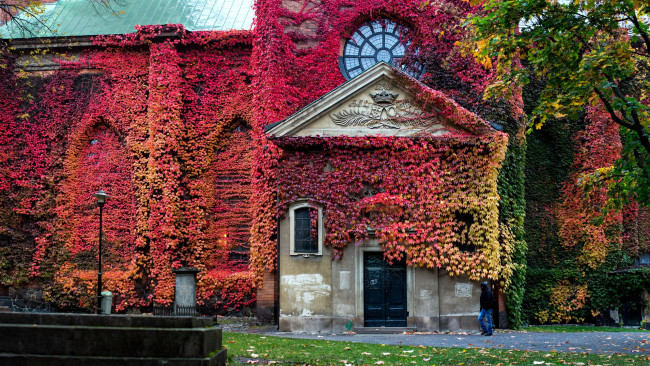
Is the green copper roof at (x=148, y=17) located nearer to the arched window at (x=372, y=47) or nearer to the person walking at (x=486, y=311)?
the arched window at (x=372, y=47)

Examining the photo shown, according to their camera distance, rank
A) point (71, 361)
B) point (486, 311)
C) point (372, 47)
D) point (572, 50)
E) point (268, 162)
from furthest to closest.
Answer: point (372, 47) → point (268, 162) → point (486, 311) → point (572, 50) → point (71, 361)

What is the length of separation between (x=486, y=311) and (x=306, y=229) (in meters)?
5.95

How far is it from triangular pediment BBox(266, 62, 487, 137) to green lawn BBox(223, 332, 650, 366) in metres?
7.59

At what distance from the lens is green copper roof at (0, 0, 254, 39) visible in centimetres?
2445

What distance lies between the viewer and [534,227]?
Answer: 23.8m

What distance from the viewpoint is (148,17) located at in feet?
82.3

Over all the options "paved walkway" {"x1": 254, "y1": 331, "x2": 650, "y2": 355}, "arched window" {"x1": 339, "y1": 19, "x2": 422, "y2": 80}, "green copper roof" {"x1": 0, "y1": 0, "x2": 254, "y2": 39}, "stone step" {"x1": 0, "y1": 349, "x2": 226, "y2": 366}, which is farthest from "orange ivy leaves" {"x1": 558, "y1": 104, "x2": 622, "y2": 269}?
"stone step" {"x1": 0, "y1": 349, "x2": 226, "y2": 366}

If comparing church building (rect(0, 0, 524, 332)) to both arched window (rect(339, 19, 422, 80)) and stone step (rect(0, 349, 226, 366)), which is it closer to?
arched window (rect(339, 19, 422, 80))

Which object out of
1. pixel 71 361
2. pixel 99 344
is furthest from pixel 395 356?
pixel 71 361

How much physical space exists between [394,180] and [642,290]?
11.0 meters

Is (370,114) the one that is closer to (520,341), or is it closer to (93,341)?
(520,341)

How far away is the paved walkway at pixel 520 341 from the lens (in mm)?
12227

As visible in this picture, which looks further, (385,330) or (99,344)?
(385,330)

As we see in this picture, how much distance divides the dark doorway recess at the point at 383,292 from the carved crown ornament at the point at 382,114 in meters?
4.23
